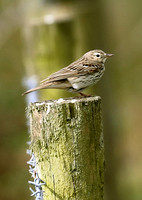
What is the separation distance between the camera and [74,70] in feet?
15.4

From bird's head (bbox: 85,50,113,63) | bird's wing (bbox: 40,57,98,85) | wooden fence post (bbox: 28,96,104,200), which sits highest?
bird's head (bbox: 85,50,113,63)

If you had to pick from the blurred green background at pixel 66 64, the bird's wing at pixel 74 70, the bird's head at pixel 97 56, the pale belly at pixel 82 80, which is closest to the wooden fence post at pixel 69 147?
the bird's wing at pixel 74 70

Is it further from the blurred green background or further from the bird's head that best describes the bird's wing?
the blurred green background

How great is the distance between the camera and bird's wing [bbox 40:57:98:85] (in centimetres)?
434

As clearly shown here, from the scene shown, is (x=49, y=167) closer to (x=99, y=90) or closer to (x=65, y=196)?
(x=65, y=196)

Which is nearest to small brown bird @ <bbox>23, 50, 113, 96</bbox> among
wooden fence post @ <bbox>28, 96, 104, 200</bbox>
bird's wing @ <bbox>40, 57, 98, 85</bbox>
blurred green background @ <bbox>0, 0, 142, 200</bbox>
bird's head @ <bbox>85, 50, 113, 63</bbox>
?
bird's wing @ <bbox>40, 57, 98, 85</bbox>

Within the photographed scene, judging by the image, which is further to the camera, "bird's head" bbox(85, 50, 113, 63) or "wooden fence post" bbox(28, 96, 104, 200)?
"bird's head" bbox(85, 50, 113, 63)

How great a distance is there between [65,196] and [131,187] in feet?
30.9

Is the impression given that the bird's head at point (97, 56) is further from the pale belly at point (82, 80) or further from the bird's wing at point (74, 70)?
the pale belly at point (82, 80)

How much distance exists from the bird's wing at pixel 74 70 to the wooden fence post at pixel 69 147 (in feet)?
4.27

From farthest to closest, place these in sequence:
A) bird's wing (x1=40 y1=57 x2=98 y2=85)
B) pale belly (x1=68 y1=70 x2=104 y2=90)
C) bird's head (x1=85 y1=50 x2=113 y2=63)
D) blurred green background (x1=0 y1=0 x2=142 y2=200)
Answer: blurred green background (x1=0 y1=0 x2=142 y2=200), bird's head (x1=85 y1=50 x2=113 y2=63), pale belly (x1=68 y1=70 x2=104 y2=90), bird's wing (x1=40 y1=57 x2=98 y2=85)

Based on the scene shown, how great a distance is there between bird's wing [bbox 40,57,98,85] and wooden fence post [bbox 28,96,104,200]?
1302 millimetres

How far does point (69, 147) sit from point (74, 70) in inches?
74.2

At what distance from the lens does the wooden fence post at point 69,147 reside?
294cm
